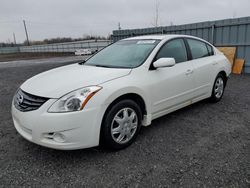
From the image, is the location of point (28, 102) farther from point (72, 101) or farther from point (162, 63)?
point (162, 63)

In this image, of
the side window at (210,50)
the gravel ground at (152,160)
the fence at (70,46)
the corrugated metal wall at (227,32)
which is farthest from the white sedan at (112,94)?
the fence at (70,46)

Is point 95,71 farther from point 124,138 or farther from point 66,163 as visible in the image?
point 66,163

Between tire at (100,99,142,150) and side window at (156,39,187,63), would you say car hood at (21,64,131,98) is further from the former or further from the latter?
side window at (156,39,187,63)

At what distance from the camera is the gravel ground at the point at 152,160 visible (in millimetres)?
2324

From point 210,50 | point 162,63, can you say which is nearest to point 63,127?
point 162,63

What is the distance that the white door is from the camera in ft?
10.7

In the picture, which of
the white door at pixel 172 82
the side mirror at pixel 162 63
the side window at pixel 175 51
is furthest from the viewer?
the side window at pixel 175 51

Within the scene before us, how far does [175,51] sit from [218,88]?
5.52 feet

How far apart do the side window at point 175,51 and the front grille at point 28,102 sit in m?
1.84

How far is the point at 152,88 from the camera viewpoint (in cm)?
316

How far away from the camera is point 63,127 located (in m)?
2.40

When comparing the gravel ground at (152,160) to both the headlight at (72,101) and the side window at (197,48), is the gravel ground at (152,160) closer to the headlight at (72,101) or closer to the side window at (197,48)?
the headlight at (72,101)

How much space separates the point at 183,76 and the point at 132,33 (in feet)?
30.0

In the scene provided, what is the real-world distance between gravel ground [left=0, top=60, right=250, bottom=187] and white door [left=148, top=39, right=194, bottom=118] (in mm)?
409
